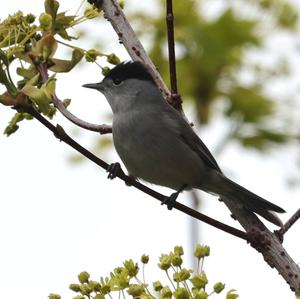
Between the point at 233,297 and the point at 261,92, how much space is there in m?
4.62

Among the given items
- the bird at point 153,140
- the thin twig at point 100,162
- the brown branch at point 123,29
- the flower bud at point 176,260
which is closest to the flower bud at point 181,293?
the flower bud at point 176,260

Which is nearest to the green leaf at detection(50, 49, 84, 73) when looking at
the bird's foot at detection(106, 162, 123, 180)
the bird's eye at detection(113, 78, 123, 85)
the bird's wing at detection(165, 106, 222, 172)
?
the bird's foot at detection(106, 162, 123, 180)

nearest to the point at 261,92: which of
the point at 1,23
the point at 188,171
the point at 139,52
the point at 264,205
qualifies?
the point at 188,171

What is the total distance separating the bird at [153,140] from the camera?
208 inches

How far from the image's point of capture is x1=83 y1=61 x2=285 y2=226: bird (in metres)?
5.29

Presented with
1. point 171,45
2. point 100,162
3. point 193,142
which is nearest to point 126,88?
point 193,142

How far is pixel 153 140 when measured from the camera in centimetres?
539

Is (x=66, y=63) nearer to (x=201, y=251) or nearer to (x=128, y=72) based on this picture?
(x=201, y=251)

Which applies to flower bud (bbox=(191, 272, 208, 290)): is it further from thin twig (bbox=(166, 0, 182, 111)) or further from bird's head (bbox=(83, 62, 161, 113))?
bird's head (bbox=(83, 62, 161, 113))

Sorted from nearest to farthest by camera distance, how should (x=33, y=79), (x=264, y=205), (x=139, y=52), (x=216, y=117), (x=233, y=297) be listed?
(x=233, y=297) < (x=33, y=79) < (x=139, y=52) < (x=264, y=205) < (x=216, y=117)

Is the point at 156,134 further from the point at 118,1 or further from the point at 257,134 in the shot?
the point at 257,134

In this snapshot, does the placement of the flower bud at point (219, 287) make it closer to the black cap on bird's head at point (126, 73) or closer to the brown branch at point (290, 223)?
the brown branch at point (290, 223)

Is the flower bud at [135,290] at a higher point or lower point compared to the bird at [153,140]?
lower

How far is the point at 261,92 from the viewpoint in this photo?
24.6 feet
